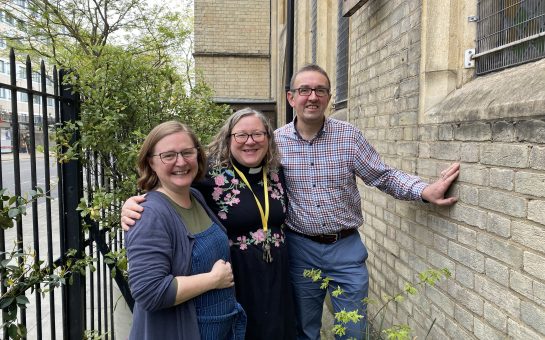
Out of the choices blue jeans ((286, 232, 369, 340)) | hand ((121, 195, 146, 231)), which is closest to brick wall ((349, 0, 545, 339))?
blue jeans ((286, 232, 369, 340))

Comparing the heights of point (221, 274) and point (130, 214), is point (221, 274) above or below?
below

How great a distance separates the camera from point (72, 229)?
296 cm

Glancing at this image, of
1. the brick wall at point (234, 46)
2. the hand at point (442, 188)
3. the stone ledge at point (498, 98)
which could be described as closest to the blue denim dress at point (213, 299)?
the hand at point (442, 188)

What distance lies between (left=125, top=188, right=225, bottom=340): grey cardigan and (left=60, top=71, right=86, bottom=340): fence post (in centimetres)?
138

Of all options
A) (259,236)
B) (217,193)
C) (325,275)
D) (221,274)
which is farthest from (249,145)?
(325,275)

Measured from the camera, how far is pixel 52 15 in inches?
379

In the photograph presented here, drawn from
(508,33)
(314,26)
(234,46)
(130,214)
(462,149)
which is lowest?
(130,214)

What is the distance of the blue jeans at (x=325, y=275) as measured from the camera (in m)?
2.62

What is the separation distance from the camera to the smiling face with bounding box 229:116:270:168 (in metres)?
2.28

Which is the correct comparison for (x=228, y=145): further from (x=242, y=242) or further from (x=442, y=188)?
(x=442, y=188)

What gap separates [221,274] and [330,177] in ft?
3.44

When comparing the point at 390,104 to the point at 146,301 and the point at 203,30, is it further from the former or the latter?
the point at 203,30

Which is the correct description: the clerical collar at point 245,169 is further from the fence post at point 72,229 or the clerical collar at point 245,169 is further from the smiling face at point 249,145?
the fence post at point 72,229

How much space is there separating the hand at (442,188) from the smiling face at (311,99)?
76cm
